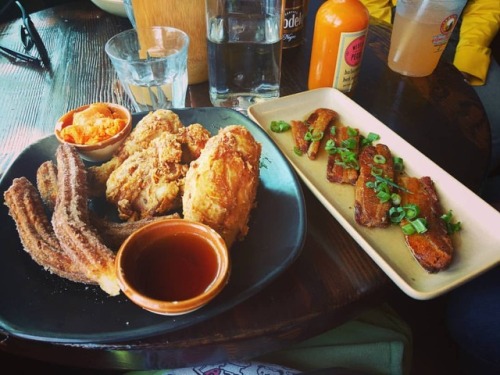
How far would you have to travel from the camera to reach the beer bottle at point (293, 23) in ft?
4.67

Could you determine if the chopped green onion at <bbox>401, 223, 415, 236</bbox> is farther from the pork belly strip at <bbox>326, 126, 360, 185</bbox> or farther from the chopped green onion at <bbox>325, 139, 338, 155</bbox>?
the chopped green onion at <bbox>325, 139, 338, 155</bbox>

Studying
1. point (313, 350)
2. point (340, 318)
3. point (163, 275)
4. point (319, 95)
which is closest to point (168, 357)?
point (163, 275)

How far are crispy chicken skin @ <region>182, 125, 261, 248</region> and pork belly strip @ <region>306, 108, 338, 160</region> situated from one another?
0.31 m

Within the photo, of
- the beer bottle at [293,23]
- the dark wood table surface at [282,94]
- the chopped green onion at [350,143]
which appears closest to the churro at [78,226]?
the dark wood table surface at [282,94]

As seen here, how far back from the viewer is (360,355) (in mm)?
1011

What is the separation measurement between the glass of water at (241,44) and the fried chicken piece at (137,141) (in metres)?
0.31

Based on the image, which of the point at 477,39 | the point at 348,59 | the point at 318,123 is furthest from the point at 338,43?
the point at 477,39

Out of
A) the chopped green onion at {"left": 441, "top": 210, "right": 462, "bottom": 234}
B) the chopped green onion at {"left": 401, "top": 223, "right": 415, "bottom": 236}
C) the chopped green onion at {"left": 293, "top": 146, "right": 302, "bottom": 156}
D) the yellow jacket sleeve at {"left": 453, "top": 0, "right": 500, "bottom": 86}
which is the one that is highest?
the chopped green onion at {"left": 401, "top": 223, "right": 415, "bottom": 236}

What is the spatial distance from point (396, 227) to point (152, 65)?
84 centimetres

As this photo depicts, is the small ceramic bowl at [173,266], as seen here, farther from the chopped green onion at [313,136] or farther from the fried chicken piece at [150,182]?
the chopped green onion at [313,136]

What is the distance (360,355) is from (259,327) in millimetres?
452

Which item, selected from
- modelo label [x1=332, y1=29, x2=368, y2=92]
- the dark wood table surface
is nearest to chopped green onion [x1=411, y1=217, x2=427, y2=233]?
the dark wood table surface

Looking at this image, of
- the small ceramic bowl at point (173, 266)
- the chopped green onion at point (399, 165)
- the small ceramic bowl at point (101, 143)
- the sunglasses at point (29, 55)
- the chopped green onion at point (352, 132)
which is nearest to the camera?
the small ceramic bowl at point (173, 266)

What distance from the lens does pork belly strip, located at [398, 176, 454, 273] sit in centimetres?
83
